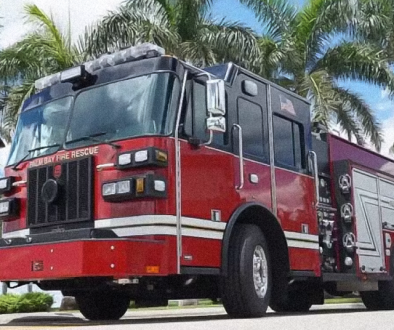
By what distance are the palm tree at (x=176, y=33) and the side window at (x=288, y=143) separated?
29.8 feet

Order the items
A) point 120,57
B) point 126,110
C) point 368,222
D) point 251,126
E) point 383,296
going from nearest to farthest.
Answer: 1. point 126,110
2. point 120,57
3. point 251,126
4. point 368,222
5. point 383,296

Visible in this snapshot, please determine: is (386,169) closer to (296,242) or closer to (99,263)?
(296,242)

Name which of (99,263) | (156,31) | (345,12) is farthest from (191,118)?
(345,12)

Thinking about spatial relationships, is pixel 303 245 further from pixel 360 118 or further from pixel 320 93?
pixel 360 118

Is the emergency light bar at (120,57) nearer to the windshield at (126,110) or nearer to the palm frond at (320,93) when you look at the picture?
the windshield at (126,110)

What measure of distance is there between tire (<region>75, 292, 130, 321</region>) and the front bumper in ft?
6.95

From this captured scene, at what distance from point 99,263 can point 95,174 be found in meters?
1.06

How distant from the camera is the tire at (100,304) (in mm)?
9386

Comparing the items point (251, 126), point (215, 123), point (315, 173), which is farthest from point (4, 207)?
point (315, 173)

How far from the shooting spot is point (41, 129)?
8430 mm

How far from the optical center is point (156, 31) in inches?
713

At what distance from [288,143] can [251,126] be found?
3.22 feet

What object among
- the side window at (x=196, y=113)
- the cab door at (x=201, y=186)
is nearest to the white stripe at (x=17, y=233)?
the cab door at (x=201, y=186)

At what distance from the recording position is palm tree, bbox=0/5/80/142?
1875cm
